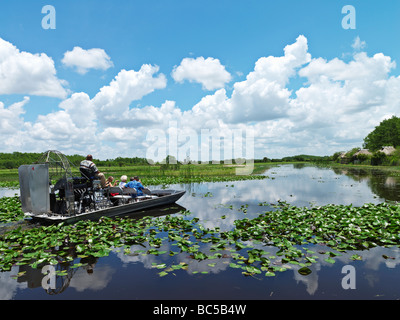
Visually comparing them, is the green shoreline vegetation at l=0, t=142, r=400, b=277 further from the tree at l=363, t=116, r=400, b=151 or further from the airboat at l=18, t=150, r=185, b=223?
the tree at l=363, t=116, r=400, b=151

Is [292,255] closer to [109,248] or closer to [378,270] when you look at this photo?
[378,270]

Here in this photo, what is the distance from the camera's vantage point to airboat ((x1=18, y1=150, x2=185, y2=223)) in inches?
298

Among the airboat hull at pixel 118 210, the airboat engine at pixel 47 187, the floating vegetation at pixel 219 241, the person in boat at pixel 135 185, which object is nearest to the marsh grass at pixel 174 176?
the person in boat at pixel 135 185

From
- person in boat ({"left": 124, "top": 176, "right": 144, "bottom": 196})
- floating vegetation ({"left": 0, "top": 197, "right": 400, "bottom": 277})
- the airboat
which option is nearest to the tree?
floating vegetation ({"left": 0, "top": 197, "right": 400, "bottom": 277})

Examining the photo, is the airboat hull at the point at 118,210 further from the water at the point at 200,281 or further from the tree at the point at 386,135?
the tree at the point at 386,135

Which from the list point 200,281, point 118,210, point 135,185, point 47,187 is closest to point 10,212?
point 47,187

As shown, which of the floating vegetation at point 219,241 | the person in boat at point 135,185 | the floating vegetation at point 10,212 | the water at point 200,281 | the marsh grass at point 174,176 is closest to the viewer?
the water at point 200,281

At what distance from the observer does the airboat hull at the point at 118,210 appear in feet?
25.3

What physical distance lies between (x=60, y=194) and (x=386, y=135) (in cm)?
7551

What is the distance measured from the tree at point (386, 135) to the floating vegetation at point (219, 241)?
6637 cm

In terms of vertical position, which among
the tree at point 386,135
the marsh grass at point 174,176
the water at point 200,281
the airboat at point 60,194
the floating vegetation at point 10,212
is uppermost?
the tree at point 386,135

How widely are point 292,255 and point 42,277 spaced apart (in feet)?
16.4

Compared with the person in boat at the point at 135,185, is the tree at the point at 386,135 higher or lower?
higher
